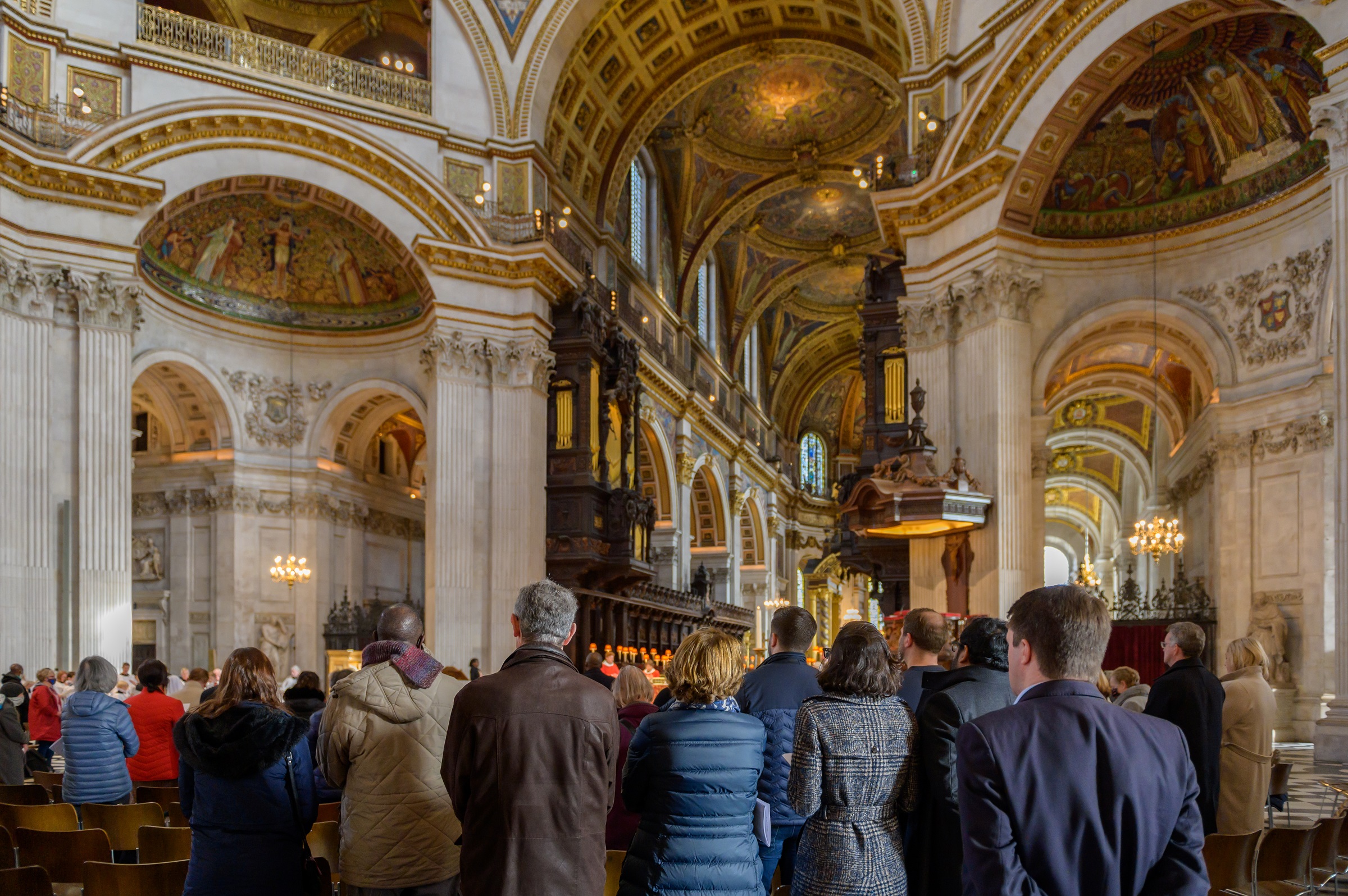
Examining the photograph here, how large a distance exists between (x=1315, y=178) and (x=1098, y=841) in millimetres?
14002

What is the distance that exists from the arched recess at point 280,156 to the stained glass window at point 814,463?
2774 centimetres

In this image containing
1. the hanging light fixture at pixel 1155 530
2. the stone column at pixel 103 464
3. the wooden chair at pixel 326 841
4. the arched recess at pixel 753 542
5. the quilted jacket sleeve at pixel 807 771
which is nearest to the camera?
the quilted jacket sleeve at pixel 807 771

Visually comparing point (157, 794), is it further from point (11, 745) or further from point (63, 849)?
point (11, 745)

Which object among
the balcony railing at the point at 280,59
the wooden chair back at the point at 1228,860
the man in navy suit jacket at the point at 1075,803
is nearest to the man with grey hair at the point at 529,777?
the man in navy suit jacket at the point at 1075,803

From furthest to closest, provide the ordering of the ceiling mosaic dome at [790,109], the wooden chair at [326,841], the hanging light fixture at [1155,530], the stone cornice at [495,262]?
the ceiling mosaic dome at [790,109] → the stone cornice at [495,262] → the hanging light fixture at [1155,530] → the wooden chair at [326,841]

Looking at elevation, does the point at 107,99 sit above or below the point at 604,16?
below

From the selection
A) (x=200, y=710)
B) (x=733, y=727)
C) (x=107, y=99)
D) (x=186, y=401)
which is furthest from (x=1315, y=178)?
(x=186, y=401)

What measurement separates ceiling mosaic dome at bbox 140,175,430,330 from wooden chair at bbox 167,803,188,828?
12.8 m

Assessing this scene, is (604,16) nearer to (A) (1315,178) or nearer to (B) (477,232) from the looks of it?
(B) (477,232)

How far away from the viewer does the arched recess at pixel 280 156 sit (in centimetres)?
1580

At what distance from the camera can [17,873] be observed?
4148mm

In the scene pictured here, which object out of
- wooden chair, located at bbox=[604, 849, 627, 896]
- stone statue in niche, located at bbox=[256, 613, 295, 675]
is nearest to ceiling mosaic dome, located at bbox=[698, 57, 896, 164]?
stone statue in niche, located at bbox=[256, 613, 295, 675]

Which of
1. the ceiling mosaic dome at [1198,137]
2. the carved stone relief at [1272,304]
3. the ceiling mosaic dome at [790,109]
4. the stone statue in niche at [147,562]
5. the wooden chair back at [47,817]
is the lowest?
the wooden chair back at [47,817]

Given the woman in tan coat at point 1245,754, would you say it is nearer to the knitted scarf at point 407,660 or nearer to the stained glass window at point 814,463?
the knitted scarf at point 407,660
